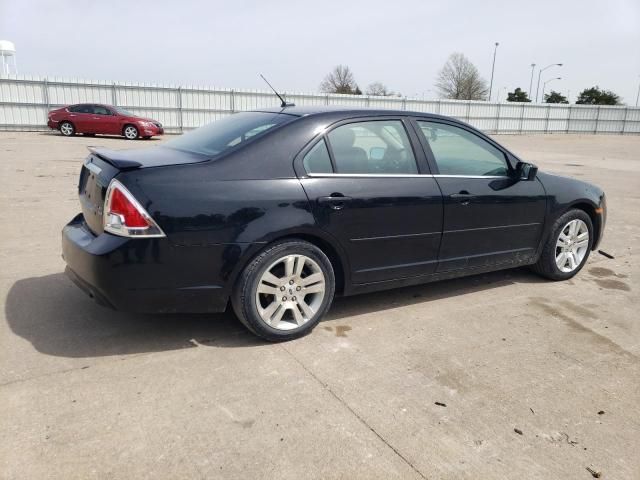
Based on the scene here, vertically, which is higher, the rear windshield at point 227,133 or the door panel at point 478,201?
the rear windshield at point 227,133

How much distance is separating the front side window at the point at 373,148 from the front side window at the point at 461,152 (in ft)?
0.80

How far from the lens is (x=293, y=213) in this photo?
133 inches

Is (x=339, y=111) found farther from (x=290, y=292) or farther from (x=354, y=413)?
(x=354, y=413)

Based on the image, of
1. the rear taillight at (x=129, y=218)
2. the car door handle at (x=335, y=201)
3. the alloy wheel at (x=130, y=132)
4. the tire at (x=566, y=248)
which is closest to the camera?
the rear taillight at (x=129, y=218)

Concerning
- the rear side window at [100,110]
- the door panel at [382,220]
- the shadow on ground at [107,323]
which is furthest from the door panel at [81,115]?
the door panel at [382,220]

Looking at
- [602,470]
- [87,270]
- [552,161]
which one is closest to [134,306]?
[87,270]

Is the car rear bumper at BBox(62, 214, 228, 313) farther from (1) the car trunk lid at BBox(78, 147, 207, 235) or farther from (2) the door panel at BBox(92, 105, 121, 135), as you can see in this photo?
(2) the door panel at BBox(92, 105, 121, 135)

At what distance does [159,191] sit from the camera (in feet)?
10.1

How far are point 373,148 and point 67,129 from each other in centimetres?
2038

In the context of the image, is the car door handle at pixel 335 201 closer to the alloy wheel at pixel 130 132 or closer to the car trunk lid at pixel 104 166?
the car trunk lid at pixel 104 166

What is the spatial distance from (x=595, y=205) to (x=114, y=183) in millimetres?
4361

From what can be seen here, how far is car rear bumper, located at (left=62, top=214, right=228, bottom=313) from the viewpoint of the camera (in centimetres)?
305

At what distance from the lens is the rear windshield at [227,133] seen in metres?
3.57

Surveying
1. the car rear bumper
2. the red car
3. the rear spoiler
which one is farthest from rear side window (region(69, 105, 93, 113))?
the car rear bumper
